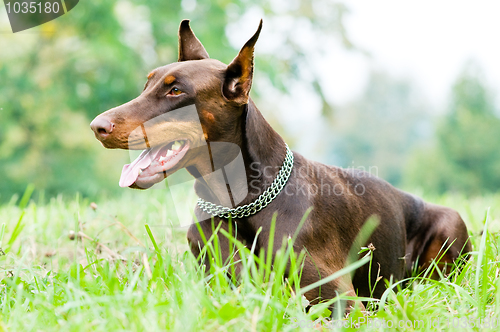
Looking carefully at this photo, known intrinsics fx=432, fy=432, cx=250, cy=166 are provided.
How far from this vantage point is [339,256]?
2.60m

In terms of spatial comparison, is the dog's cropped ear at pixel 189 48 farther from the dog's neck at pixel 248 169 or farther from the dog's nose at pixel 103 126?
the dog's nose at pixel 103 126

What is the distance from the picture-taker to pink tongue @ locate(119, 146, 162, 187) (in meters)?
2.32

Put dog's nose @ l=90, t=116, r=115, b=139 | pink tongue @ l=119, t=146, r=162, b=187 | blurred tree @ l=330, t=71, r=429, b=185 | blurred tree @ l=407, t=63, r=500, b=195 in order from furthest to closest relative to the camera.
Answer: blurred tree @ l=330, t=71, r=429, b=185 < blurred tree @ l=407, t=63, r=500, b=195 < pink tongue @ l=119, t=146, r=162, b=187 < dog's nose @ l=90, t=116, r=115, b=139

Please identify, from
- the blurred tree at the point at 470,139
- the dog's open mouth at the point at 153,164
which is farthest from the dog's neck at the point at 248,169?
the blurred tree at the point at 470,139

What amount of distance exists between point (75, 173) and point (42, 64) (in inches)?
116

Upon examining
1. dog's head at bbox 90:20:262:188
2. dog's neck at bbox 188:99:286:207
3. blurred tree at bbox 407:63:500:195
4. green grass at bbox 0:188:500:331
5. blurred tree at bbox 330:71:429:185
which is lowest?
blurred tree at bbox 330:71:429:185

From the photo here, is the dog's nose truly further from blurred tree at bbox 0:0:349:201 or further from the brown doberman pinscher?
blurred tree at bbox 0:0:349:201

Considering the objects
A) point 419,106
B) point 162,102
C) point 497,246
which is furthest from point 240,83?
point 419,106

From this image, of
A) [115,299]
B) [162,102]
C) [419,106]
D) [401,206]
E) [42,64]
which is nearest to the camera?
[115,299]

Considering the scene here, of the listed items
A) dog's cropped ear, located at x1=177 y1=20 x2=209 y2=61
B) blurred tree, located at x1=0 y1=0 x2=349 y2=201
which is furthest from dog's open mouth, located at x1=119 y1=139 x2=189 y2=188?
blurred tree, located at x1=0 y1=0 x2=349 y2=201

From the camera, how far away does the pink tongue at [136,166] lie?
2.32 m

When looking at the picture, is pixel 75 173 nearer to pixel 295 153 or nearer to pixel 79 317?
pixel 295 153

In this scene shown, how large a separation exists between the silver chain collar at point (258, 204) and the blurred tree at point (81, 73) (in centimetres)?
743

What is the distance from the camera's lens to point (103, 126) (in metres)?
2.21
